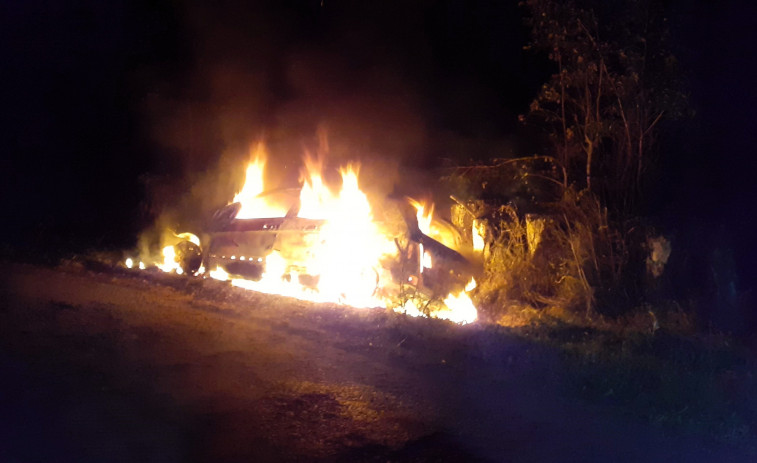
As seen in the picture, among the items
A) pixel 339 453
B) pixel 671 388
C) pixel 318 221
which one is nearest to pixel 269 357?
pixel 339 453

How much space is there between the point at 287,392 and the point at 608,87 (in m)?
7.24

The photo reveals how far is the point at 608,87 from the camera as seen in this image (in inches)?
421

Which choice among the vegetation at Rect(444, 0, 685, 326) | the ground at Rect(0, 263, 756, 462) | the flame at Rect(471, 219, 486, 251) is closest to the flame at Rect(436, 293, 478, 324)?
the vegetation at Rect(444, 0, 685, 326)

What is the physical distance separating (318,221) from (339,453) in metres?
7.07

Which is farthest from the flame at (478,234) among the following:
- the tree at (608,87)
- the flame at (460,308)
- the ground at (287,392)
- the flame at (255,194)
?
the ground at (287,392)

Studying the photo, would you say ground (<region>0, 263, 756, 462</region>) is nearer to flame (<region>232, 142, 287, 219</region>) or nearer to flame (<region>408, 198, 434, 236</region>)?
flame (<region>408, 198, 434, 236</region>)

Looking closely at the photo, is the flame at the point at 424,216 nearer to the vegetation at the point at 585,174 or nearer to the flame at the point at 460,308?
the vegetation at the point at 585,174

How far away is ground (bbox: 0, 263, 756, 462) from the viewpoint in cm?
491

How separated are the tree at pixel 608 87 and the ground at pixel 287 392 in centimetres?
409

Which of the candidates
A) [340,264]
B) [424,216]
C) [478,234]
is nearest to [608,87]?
[478,234]

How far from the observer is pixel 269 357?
22.7 feet

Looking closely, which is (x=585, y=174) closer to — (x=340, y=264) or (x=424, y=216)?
(x=424, y=216)

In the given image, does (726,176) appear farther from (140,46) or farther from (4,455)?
(140,46)

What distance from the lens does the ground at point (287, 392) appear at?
16.1ft
